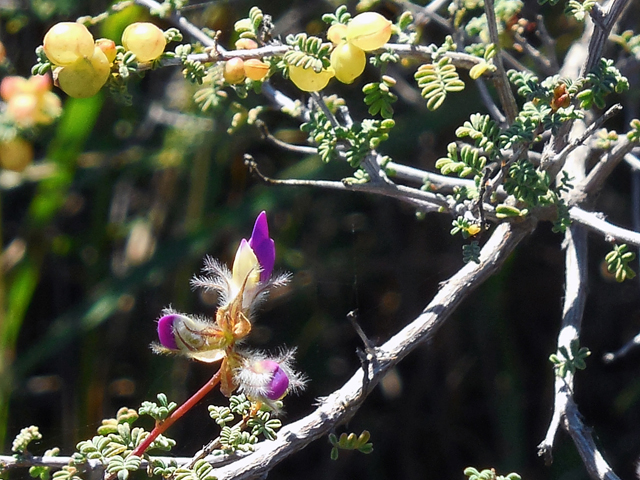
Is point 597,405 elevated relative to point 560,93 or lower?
lower

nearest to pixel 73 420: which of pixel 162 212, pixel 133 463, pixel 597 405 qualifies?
pixel 162 212

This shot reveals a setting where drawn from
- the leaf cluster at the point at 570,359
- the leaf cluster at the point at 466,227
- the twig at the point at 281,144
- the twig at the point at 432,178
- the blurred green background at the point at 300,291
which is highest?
the leaf cluster at the point at 466,227

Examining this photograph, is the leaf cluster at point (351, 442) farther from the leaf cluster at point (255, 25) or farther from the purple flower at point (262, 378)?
the leaf cluster at point (255, 25)

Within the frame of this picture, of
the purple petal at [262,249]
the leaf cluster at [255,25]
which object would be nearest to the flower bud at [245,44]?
the leaf cluster at [255,25]

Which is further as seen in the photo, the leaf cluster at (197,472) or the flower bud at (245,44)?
the flower bud at (245,44)

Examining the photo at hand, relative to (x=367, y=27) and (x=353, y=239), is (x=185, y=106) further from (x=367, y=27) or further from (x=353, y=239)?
(x=367, y=27)

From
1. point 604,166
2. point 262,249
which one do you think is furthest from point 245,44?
point 604,166
